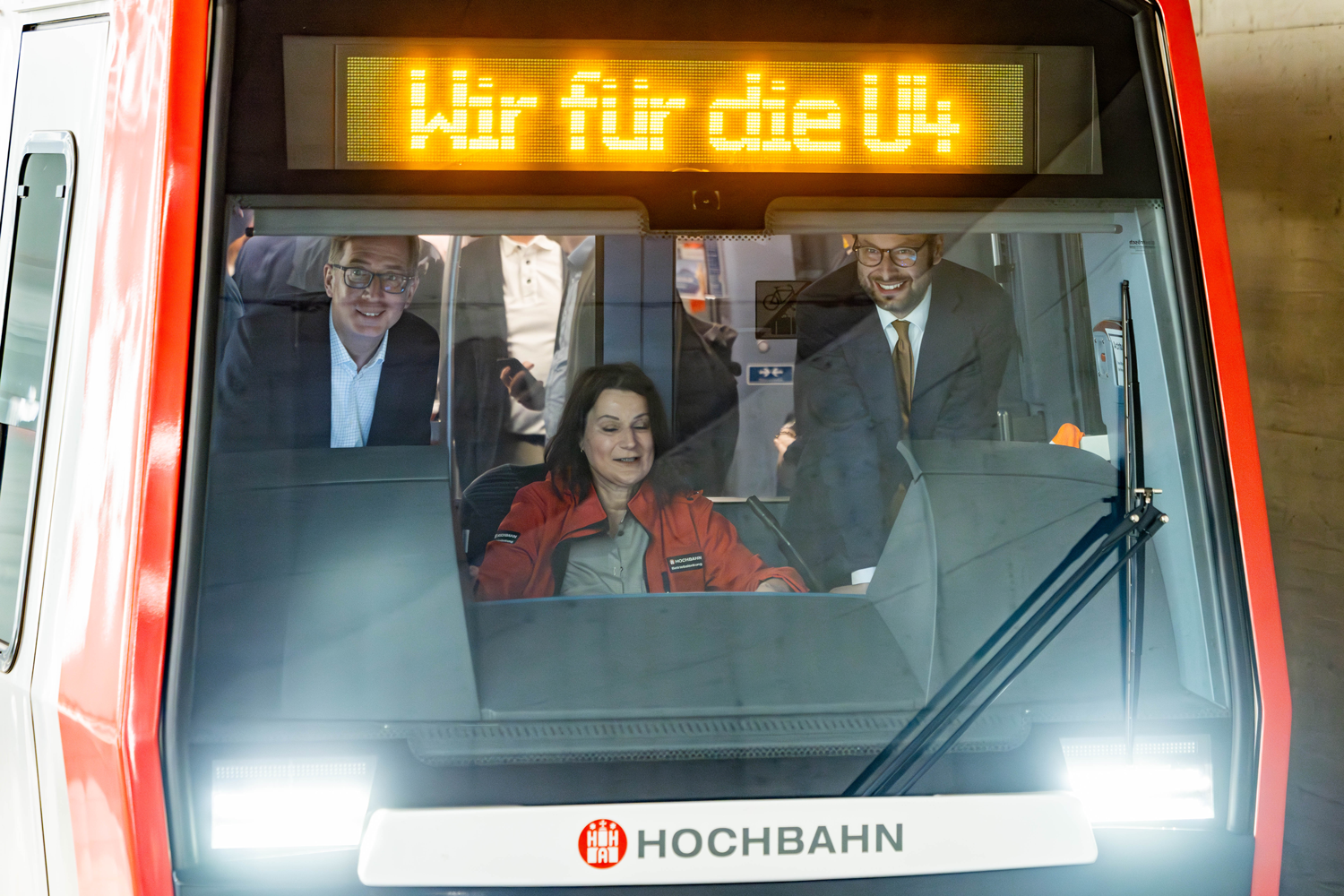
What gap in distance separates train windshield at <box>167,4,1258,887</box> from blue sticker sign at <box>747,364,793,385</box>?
0.32m

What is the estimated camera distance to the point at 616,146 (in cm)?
169

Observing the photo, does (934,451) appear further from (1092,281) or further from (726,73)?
(726,73)

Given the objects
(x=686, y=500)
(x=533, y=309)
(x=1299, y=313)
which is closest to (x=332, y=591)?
(x=686, y=500)

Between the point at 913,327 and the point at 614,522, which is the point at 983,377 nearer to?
the point at 913,327

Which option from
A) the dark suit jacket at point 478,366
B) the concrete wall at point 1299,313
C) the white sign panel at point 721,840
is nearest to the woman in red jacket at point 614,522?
the dark suit jacket at point 478,366

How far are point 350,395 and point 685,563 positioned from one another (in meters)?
0.72

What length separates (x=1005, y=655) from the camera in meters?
1.73

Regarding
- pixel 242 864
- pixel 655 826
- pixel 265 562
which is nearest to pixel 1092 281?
pixel 655 826

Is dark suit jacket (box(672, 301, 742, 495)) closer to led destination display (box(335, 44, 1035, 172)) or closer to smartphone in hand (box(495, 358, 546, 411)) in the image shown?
smartphone in hand (box(495, 358, 546, 411))

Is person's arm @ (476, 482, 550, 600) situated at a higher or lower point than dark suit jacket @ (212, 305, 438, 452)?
lower

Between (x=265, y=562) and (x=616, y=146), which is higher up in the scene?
(x=616, y=146)

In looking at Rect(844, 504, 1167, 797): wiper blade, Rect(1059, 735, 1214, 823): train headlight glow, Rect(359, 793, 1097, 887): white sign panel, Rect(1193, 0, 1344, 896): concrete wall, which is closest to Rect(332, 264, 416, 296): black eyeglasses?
Rect(359, 793, 1097, 887): white sign panel

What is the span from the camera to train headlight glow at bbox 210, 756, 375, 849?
154 centimetres

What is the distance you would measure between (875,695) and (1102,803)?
35cm
